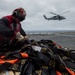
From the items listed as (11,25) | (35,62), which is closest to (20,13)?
(11,25)

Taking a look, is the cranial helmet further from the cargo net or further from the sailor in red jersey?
the cargo net

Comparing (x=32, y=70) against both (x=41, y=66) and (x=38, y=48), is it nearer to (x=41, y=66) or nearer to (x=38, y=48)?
(x=41, y=66)

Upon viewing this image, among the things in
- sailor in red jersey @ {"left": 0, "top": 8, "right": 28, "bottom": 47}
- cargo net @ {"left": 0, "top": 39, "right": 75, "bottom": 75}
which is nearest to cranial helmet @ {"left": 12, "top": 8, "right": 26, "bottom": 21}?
sailor in red jersey @ {"left": 0, "top": 8, "right": 28, "bottom": 47}

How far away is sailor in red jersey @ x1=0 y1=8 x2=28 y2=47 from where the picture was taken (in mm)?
6393

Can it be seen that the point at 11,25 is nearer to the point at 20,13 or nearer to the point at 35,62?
the point at 20,13

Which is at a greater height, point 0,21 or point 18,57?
point 0,21

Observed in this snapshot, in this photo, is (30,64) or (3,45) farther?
(3,45)

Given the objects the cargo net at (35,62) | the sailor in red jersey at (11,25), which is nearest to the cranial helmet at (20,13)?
the sailor in red jersey at (11,25)

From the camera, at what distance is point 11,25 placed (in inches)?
269

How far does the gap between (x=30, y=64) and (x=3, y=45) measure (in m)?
1.15

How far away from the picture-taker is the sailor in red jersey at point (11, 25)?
6.39 meters

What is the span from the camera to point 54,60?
18.9ft

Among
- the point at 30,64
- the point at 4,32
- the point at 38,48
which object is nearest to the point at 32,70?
the point at 30,64

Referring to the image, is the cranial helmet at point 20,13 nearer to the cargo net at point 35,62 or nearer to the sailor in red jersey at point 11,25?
the sailor in red jersey at point 11,25
